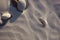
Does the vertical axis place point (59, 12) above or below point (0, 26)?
above

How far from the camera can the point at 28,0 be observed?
57 cm

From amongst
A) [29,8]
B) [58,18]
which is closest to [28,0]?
[29,8]

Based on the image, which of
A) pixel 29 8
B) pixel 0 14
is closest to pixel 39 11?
pixel 29 8

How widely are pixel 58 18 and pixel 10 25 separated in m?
0.18

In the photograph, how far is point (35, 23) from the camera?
559mm

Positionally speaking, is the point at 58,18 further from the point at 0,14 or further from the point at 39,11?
the point at 0,14

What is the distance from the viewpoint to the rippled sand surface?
0.54 metres

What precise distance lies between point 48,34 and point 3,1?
20cm

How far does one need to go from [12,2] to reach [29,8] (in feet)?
0.22

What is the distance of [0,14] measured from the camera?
21.6 inches

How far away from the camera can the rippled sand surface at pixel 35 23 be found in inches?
21.3

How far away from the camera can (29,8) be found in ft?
1.88

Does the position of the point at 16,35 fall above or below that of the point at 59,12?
below

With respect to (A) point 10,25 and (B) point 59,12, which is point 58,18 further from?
(A) point 10,25
